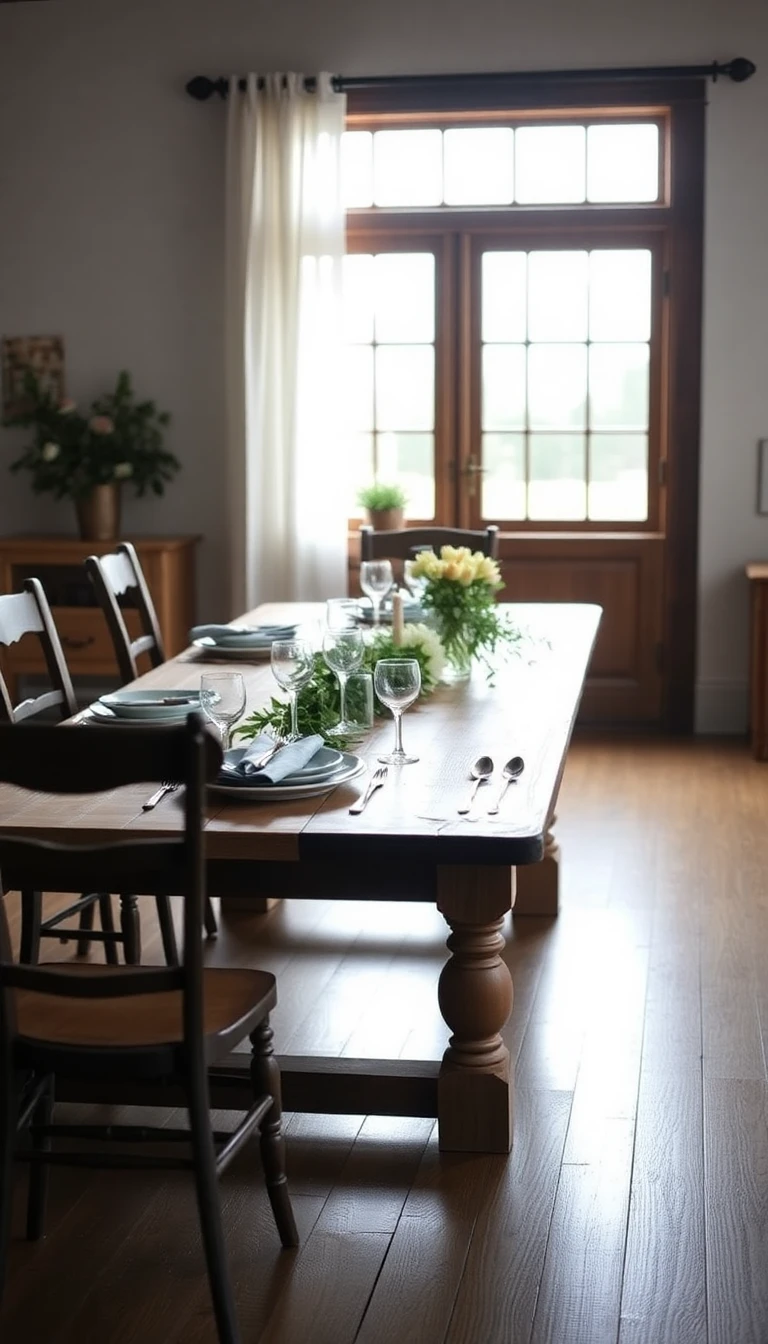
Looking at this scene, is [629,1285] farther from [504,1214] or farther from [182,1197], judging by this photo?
[182,1197]

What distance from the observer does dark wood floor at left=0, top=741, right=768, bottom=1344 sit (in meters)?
2.40

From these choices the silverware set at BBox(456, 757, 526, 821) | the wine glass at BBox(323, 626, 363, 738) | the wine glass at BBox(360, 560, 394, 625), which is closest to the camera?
the silverware set at BBox(456, 757, 526, 821)

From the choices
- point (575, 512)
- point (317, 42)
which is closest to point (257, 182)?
point (317, 42)

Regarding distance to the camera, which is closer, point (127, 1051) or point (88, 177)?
point (127, 1051)

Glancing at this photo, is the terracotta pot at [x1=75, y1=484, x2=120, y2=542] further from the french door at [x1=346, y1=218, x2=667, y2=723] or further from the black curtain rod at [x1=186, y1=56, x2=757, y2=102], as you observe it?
the black curtain rod at [x1=186, y1=56, x2=757, y2=102]

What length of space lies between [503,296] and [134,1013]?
4.95m

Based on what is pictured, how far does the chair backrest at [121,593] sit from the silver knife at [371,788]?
4.29ft

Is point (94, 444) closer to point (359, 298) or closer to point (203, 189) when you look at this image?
point (203, 189)

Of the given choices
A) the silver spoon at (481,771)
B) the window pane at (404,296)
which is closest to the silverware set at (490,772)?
the silver spoon at (481,771)

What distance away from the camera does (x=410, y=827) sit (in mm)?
2584

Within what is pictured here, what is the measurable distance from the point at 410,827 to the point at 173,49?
17.0ft

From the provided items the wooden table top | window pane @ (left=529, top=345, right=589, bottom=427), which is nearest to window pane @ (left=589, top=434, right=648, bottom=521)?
window pane @ (left=529, top=345, right=589, bottom=427)

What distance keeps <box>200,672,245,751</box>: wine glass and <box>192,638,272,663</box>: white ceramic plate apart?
112 cm

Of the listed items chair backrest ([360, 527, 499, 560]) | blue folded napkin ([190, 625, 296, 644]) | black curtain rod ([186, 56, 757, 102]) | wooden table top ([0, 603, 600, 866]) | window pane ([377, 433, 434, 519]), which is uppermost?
black curtain rod ([186, 56, 757, 102])
